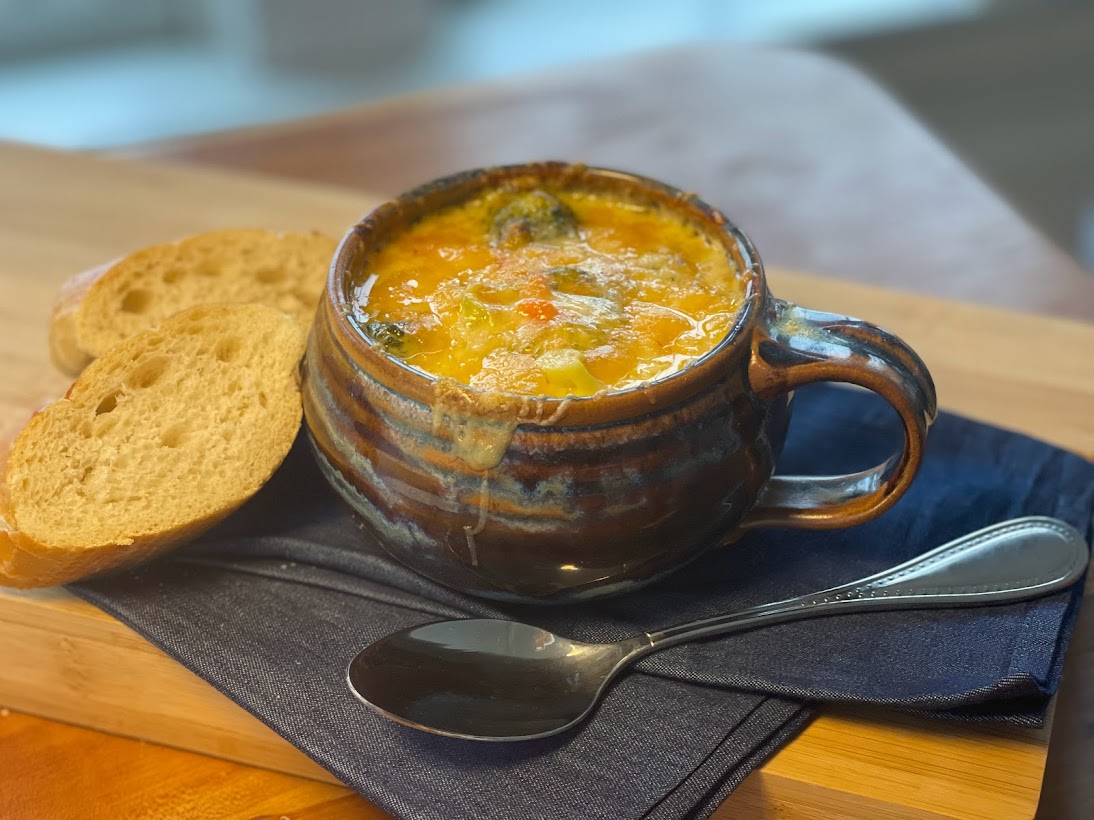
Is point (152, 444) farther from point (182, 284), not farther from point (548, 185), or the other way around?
point (548, 185)

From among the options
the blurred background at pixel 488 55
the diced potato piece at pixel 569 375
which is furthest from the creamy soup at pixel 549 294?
the blurred background at pixel 488 55

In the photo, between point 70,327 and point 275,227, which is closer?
point 70,327

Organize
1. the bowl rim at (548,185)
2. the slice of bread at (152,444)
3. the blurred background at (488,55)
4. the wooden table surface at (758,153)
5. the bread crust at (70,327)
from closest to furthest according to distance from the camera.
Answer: the bowl rim at (548,185)
the slice of bread at (152,444)
the bread crust at (70,327)
the wooden table surface at (758,153)
the blurred background at (488,55)

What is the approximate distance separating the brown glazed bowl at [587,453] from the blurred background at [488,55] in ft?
9.40

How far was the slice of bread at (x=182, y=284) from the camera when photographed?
163 centimetres

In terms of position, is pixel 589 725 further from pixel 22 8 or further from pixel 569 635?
pixel 22 8

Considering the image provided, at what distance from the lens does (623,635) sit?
1.35 metres

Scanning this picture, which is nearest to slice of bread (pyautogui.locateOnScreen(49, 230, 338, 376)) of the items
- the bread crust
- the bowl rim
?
the bread crust

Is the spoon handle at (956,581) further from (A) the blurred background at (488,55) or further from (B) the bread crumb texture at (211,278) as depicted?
(A) the blurred background at (488,55)

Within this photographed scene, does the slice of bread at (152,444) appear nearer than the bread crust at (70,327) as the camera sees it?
Yes

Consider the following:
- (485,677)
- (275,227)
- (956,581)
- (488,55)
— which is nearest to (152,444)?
(485,677)

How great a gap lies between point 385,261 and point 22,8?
3603 mm

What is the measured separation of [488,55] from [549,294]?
3.63 metres

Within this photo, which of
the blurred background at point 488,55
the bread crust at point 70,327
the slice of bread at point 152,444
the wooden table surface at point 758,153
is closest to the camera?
the slice of bread at point 152,444
